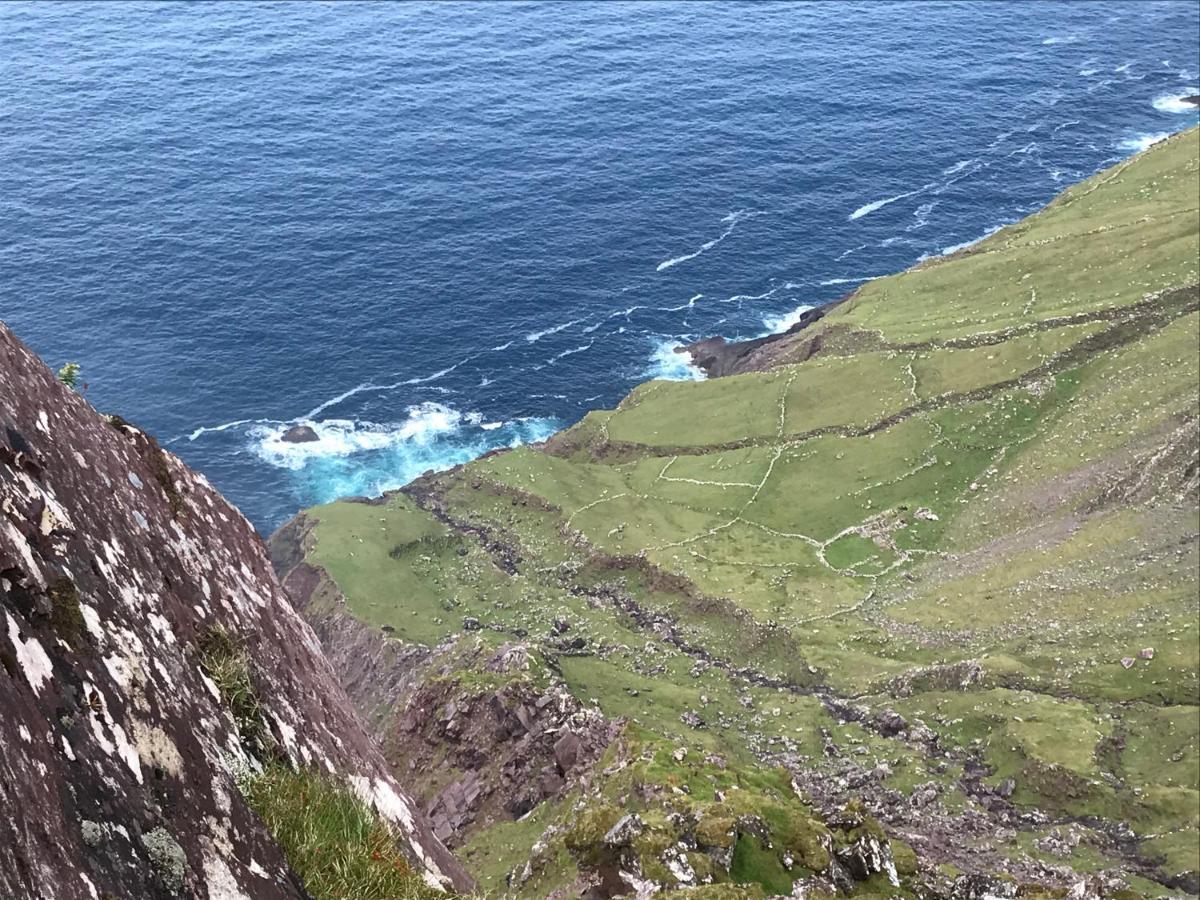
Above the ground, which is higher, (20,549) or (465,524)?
(20,549)

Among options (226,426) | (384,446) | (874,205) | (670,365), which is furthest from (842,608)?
(874,205)

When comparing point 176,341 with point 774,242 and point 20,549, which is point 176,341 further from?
point 20,549

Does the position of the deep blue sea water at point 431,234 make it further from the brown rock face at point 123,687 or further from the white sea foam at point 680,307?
the brown rock face at point 123,687

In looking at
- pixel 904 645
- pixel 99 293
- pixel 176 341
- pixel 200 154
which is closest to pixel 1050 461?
pixel 904 645

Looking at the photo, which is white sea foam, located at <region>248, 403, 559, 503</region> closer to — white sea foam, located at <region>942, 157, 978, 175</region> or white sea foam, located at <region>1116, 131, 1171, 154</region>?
white sea foam, located at <region>942, 157, 978, 175</region>

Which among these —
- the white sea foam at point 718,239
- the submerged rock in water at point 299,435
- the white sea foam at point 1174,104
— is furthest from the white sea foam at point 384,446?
the white sea foam at point 1174,104

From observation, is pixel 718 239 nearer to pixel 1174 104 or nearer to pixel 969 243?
pixel 969 243
